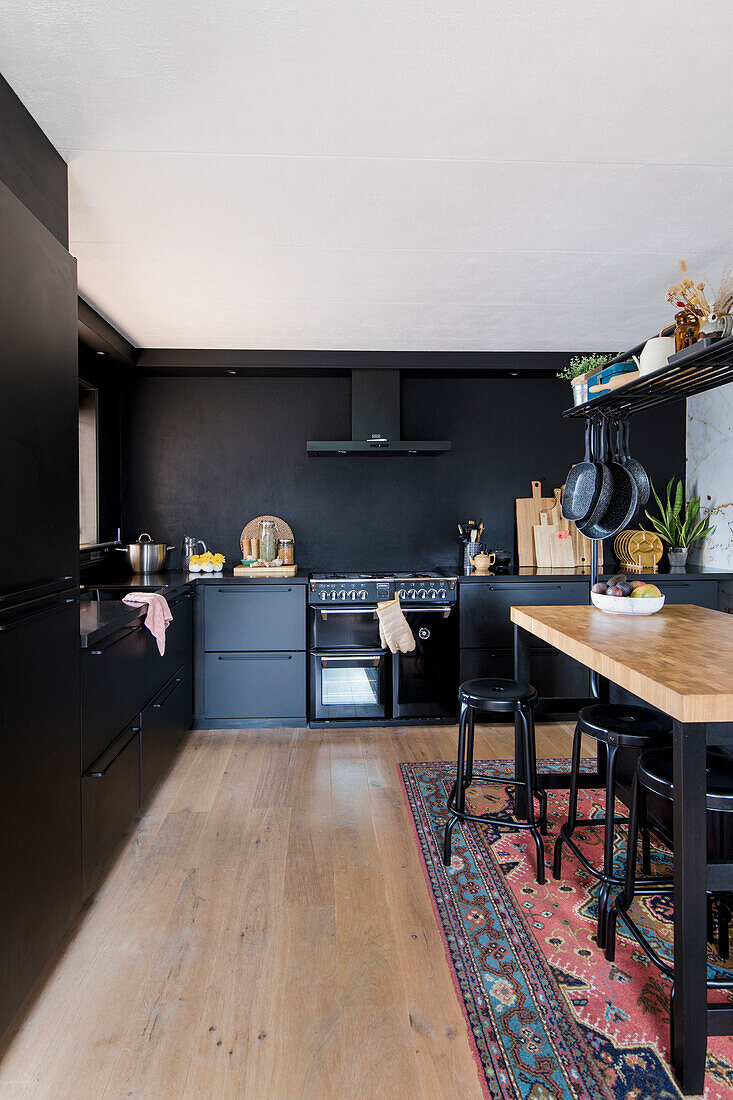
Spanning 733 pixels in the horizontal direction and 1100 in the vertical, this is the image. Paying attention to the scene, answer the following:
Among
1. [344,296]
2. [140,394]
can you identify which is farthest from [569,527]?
[140,394]

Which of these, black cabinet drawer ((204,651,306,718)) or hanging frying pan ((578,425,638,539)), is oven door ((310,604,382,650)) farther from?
hanging frying pan ((578,425,638,539))

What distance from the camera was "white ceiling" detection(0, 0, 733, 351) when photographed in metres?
1.59

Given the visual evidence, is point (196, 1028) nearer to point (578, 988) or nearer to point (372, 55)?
point (578, 988)

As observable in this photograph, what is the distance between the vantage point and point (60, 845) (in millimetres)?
1940

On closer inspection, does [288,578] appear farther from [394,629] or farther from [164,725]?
[164,725]

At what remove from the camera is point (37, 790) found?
177 cm

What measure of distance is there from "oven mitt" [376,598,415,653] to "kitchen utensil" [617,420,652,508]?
182cm

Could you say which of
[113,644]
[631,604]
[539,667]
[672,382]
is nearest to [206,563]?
[113,644]

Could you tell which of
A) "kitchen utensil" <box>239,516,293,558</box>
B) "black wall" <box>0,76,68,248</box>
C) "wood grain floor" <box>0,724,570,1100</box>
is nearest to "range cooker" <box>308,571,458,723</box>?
"kitchen utensil" <box>239,516,293,558</box>

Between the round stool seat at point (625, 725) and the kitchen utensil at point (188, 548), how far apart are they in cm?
324

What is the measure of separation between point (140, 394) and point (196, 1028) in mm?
4047

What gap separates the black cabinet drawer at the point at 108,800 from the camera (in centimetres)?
219

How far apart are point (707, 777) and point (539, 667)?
8.59ft

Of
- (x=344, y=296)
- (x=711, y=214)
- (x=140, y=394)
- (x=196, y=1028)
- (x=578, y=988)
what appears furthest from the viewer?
(x=140, y=394)
